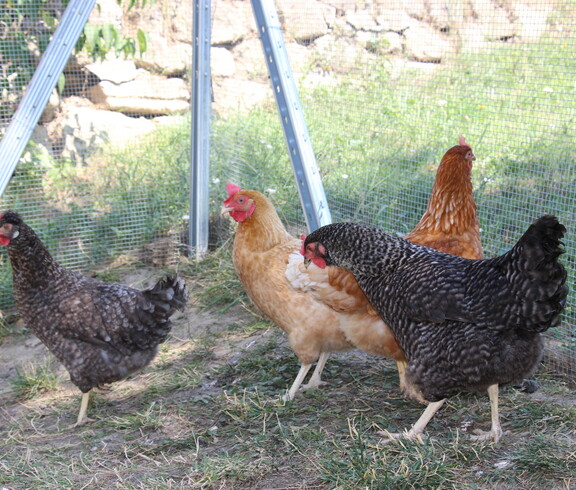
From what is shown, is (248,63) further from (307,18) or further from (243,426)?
(243,426)

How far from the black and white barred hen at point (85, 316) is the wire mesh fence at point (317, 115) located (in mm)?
1271

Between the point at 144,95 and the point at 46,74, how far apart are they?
155 cm

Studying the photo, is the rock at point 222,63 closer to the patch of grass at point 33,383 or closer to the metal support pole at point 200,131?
the metal support pole at point 200,131

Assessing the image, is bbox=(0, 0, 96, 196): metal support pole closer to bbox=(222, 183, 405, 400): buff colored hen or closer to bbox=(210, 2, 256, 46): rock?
bbox=(222, 183, 405, 400): buff colored hen

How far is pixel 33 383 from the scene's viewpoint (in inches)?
141

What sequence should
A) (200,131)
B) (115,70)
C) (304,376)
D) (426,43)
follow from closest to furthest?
(304,376)
(426,43)
(200,131)
(115,70)

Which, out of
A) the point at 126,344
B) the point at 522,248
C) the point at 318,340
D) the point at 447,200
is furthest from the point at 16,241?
the point at 522,248

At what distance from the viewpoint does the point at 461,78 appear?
4477 millimetres

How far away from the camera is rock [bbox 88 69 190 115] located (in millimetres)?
4953

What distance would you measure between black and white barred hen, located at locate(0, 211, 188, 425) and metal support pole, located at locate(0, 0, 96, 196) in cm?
61

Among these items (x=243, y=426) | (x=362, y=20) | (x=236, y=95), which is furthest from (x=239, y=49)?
(x=243, y=426)

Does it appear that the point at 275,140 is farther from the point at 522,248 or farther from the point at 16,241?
the point at 522,248

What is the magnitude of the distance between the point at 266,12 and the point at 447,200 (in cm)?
143

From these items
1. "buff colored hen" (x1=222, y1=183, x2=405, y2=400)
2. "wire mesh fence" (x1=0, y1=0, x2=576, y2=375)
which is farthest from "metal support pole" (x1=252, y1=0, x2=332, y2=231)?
"wire mesh fence" (x1=0, y1=0, x2=576, y2=375)
